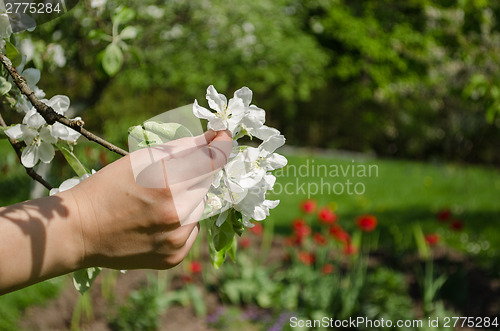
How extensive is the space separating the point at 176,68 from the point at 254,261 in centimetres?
345

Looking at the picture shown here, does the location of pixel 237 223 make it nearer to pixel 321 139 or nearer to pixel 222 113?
pixel 222 113

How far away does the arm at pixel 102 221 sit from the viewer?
0.75 metres

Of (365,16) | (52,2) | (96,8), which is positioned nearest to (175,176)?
(52,2)

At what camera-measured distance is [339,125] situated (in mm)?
12805

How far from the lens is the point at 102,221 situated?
793mm

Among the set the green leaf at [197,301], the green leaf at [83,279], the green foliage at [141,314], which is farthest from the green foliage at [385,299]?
the green leaf at [83,279]

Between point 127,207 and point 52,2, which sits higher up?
point 52,2

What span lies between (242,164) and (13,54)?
499 mm

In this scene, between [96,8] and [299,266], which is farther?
[299,266]

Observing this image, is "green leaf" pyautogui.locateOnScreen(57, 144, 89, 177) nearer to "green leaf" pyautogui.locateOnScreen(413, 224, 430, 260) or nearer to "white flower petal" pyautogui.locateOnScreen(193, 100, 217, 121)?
"white flower petal" pyautogui.locateOnScreen(193, 100, 217, 121)

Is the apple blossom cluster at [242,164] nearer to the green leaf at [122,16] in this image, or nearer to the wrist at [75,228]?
the wrist at [75,228]

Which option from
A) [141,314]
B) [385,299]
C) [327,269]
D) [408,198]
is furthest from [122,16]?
[408,198]

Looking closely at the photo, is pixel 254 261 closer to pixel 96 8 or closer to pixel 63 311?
pixel 63 311

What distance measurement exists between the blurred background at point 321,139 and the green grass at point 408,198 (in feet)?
0.13
